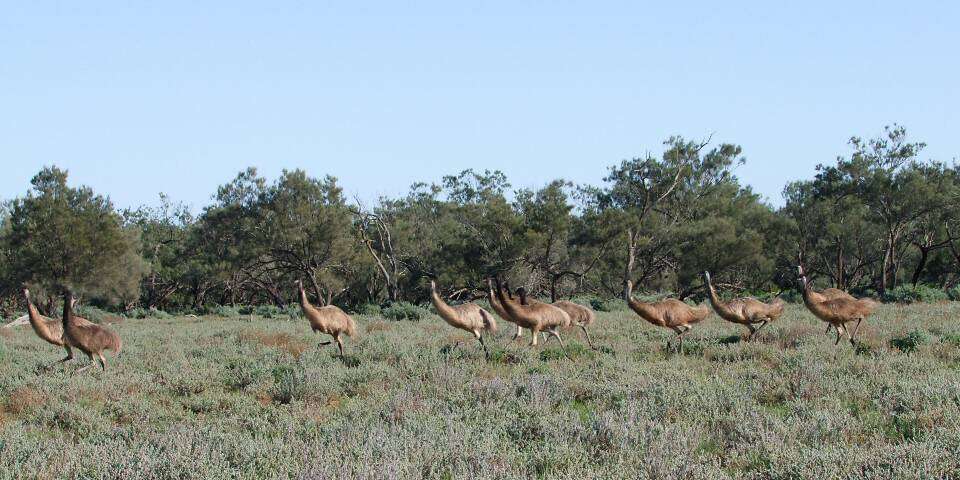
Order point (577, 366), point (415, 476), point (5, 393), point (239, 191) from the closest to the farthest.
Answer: point (415, 476) < point (5, 393) < point (577, 366) < point (239, 191)

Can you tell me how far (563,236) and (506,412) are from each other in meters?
30.8

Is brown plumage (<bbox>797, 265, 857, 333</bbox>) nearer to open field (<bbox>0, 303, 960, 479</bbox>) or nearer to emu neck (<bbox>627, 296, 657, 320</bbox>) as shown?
open field (<bbox>0, 303, 960, 479</bbox>)

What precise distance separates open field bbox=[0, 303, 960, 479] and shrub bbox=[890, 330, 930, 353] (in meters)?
0.05

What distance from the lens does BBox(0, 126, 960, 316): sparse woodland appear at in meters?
37.9

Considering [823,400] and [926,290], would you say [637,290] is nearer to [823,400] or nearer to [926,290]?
[926,290]

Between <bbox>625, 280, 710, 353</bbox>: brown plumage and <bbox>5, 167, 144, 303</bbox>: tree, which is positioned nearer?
<bbox>625, 280, 710, 353</bbox>: brown plumage

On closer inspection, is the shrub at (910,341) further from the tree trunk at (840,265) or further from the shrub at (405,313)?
the tree trunk at (840,265)

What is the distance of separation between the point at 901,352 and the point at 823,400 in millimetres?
4310

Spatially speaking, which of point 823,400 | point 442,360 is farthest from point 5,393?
point 823,400

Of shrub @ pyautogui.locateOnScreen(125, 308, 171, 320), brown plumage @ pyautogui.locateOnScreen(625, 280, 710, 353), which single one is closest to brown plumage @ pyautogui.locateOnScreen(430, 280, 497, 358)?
brown plumage @ pyautogui.locateOnScreen(625, 280, 710, 353)

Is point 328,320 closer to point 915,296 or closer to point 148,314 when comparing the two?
point 915,296

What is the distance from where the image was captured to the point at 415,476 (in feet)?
18.7

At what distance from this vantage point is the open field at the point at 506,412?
6.11 meters

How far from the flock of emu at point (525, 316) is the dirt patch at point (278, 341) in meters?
0.84
